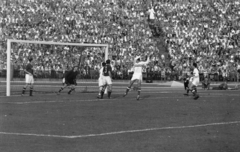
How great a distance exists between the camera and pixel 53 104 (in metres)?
28.5

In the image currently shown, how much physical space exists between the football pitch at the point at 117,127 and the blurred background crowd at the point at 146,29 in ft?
76.8

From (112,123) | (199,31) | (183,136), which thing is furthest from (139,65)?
(199,31)

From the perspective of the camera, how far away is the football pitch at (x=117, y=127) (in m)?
15.4

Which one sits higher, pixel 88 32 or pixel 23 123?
pixel 88 32

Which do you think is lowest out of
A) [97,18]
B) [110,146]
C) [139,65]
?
[110,146]

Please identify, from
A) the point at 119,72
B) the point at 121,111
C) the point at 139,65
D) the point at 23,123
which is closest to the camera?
the point at 23,123

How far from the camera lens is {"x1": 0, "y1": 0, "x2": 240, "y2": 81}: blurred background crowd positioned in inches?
2178

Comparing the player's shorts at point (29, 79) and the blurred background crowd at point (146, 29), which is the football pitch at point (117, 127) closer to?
the player's shorts at point (29, 79)

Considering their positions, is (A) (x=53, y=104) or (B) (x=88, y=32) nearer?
(A) (x=53, y=104)

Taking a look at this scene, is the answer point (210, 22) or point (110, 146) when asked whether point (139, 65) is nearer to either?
point (110, 146)

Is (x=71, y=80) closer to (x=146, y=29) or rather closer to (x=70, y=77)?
(x=70, y=77)

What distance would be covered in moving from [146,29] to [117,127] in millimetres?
41854

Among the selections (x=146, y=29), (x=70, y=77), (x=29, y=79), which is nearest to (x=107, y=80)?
(x=29, y=79)

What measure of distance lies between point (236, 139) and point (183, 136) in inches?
50.9
